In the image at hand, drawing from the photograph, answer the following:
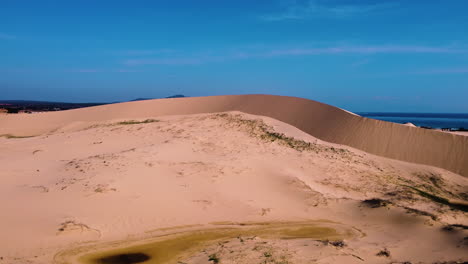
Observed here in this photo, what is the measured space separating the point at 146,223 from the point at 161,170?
6.50 feet

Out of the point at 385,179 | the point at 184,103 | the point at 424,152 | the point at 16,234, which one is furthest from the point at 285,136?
the point at 184,103

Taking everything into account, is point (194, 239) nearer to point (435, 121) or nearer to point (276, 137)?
point (276, 137)

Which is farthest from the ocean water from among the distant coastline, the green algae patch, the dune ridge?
the green algae patch

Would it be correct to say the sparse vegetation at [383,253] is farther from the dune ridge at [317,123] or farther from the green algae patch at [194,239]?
the dune ridge at [317,123]

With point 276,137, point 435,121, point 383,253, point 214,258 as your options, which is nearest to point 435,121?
point 435,121

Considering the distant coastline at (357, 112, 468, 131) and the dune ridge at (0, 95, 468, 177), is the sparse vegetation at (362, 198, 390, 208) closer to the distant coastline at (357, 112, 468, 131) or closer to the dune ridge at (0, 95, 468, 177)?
the dune ridge at (0, 95, 468, 177)

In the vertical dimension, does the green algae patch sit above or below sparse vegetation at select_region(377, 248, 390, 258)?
below

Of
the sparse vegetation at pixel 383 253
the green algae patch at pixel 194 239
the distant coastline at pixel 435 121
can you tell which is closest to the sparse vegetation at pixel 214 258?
the green algae patch at pixel 194 239

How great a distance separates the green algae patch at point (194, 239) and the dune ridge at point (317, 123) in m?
6.67

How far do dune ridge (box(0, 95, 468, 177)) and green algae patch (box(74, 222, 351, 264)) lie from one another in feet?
21.9

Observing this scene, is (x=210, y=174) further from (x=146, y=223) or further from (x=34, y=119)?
(x=34, y=119)

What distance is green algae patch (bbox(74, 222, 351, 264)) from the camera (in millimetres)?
4078

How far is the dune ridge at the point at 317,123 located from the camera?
34.9 ft

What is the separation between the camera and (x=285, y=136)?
10711 mm
